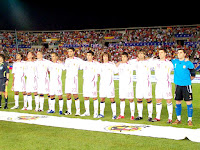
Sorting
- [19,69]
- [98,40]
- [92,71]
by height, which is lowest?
[92,71]

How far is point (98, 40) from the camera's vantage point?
50719 millimetres

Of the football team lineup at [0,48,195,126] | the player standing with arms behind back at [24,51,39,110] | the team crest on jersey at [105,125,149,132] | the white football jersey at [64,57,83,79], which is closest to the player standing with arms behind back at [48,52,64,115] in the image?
the football team lineup at [0,48,195,126]

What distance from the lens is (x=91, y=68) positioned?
1015 cm

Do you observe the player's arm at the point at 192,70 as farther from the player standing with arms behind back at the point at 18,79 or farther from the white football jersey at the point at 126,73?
the player standing with arms behind back at the point at 18,79

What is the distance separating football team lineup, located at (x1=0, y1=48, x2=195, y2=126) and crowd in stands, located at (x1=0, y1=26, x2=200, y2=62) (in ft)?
95.3

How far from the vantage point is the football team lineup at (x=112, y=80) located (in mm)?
8555

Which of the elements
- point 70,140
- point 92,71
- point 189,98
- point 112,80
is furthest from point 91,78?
point 70,140

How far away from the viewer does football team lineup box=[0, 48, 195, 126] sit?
337 inches

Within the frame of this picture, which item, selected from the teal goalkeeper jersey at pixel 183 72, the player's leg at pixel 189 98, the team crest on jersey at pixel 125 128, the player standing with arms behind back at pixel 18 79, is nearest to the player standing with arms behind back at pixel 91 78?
the team crest on jersey at pixel 125 128

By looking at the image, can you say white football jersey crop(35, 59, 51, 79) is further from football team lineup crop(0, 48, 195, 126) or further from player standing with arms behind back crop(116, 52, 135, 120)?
player standing with arms behind back crop(116, 52, 135, 120)

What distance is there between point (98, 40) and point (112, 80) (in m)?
41.3

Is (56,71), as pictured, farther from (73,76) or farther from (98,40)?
(98,40)

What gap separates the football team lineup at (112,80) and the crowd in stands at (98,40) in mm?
29034

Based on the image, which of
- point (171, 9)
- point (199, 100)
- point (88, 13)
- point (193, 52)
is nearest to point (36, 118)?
point (199, 100)
